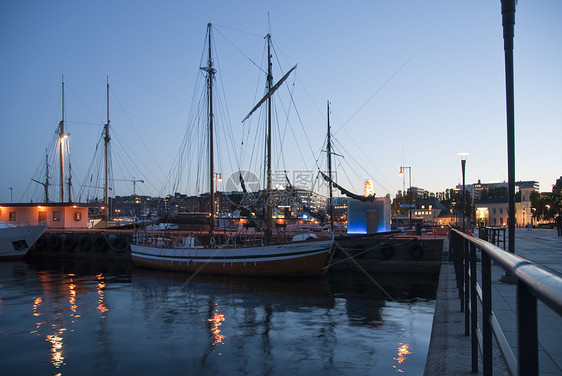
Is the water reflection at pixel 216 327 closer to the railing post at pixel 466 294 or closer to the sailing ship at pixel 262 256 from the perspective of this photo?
the railing post at pixel 466 294

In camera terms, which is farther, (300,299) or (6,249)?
(6,249)

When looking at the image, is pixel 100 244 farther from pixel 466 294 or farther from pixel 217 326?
pixel 466 294

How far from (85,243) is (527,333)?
48540 mm

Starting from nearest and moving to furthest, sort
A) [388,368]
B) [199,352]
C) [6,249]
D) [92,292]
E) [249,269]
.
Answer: [388,368], [199,352], [92,292], [249,269], [6,249]

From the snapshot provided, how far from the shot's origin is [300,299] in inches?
854

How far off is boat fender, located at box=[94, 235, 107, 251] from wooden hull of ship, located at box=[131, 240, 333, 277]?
16.3 meters

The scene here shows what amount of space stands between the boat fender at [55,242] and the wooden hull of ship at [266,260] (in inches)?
901

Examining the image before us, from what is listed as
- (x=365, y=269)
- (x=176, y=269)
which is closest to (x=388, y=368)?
(x=365, y=269)

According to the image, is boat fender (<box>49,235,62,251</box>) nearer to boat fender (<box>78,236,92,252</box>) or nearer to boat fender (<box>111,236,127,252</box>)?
boat fender (<box>78,236,92,252</box>)

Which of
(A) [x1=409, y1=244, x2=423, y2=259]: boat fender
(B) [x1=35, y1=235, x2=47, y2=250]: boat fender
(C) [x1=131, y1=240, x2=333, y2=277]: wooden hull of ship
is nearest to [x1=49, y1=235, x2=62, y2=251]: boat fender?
(B) [x1=35, y1=235, x2=47, y2=250]: boat fender

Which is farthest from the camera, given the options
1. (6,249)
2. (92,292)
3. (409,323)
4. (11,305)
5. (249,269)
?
(6,249)

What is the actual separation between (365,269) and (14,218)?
4257cm

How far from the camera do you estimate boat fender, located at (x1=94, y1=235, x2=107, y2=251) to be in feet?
144

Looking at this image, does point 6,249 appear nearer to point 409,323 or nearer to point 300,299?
point 300,299
